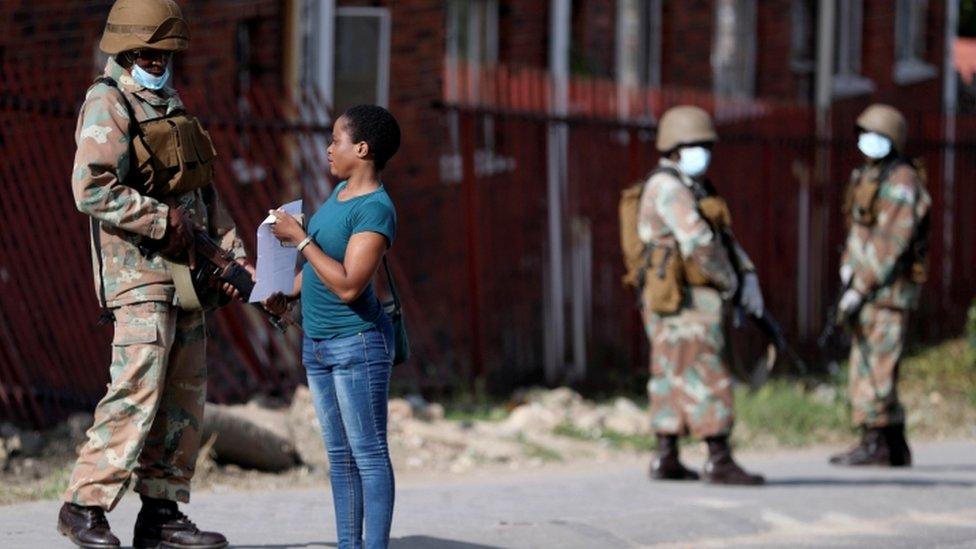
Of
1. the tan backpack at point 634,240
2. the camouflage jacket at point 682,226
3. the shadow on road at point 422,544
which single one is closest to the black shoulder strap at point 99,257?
the shadow on road at point 422,544

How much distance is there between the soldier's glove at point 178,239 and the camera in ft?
20.8

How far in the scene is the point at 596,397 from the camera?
13.4 meters

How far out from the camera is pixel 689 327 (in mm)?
9422

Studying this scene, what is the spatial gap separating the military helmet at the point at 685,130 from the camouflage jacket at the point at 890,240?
56.1 inches

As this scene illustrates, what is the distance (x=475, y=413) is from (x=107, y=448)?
19.5 ft

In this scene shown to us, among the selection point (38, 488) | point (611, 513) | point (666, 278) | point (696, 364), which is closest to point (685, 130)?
point (666, 278)

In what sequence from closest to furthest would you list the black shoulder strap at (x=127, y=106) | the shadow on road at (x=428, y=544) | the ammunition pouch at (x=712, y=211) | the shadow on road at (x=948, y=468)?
the black shoulder strap at (x=127, y=106) < the shadow on road at (x=428, y=544) < the ammunition pouch at (x=712, y=211) < the shadow on road at (x=948, y=468)

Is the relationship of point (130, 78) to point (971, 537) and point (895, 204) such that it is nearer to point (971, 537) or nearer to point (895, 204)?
point (971, 537)

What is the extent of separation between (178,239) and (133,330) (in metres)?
0.33

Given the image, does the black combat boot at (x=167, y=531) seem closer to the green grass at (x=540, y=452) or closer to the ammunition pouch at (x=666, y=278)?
the ammunition pouch at (x=666, y=278)

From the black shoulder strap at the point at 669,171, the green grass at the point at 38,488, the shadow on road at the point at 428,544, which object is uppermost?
the black shoulder strap at the point at 669,171

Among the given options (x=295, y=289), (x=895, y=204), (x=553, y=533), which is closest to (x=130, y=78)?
(x=295, y=289)

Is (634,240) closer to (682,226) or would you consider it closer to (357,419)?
(682,226)

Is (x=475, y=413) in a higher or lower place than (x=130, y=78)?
lower
